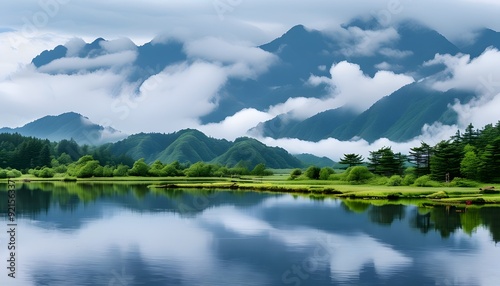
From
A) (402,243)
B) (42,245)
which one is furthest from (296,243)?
(42,245)

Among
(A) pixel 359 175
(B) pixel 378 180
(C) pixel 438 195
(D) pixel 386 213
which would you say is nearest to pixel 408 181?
(B) pixel 378 180

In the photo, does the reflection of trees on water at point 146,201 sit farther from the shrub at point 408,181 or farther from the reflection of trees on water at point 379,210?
the shrub at point 408,181

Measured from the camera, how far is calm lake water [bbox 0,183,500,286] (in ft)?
129

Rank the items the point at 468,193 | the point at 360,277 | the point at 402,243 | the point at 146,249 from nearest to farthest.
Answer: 1. the point at 360,277
2. the point at 146,249
3. the point at 402,243
4. the point at 468,193

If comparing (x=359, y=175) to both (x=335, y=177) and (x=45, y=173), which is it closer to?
(x=335, y=177)

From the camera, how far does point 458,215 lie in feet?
226

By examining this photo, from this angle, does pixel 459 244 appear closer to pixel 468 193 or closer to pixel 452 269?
pixel 452 269

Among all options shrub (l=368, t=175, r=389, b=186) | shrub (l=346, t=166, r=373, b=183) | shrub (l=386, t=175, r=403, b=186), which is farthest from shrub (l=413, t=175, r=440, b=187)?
shrub (l=346, t=166, r=373, b=183)

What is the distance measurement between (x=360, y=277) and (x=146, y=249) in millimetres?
17072

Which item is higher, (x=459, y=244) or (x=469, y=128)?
(x=469, y=128)

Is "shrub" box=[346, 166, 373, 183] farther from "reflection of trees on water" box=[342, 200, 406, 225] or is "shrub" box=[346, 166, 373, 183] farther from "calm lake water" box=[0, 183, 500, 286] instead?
"calm lake water" box=[0, 183, 500, 286]

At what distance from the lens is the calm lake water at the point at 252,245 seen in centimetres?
3928

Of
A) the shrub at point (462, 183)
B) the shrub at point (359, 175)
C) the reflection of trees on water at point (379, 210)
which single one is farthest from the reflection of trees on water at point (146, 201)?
the shrub at point (462, 183)

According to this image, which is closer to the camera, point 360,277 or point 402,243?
point 360,277
